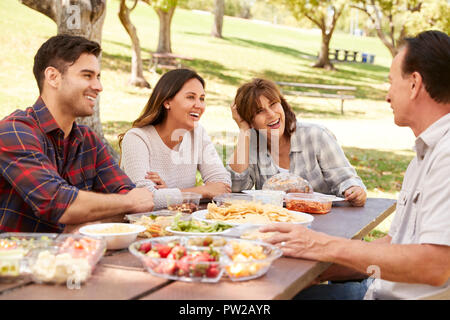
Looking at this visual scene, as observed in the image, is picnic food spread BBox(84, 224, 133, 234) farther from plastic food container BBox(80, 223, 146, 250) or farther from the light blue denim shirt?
the light blue denim shirt

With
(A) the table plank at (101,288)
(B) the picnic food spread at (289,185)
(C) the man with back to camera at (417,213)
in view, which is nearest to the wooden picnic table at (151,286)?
(A) the table plank at (101,288)

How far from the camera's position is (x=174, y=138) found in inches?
163

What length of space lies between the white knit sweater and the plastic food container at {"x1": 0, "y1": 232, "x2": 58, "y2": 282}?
5.04 feet

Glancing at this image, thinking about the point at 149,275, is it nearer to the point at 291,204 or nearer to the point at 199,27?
the point at 291,204

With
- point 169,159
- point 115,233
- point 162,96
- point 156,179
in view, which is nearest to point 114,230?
point 115,233

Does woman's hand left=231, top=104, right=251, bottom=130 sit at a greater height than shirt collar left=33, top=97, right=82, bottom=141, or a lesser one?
lesser

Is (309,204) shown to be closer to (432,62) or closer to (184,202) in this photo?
(184,202)

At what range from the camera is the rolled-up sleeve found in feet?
8.53

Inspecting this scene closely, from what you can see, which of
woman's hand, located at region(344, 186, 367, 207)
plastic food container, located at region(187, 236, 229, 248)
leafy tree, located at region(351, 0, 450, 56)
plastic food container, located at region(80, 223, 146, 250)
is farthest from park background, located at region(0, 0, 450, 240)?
plastic food container, located at region(187, 236, 229, 248)

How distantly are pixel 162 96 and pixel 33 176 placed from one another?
1705mm

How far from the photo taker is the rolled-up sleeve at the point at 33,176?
8.53 ft

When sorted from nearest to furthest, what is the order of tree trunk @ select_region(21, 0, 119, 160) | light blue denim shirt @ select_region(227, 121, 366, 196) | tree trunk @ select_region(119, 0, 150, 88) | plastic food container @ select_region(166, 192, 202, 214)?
plastic food container @ select_region(166, 192, 202, 214) < light blue denim shirt @ select_region(227, 121, 366, 196) < tree trunk @ select_region(21, 0, 119, 160) < tree trunk @ select_region(119, 0, 150, 88)

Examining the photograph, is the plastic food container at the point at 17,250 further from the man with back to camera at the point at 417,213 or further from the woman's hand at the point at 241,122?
the woman's hand at the point at 241,122
